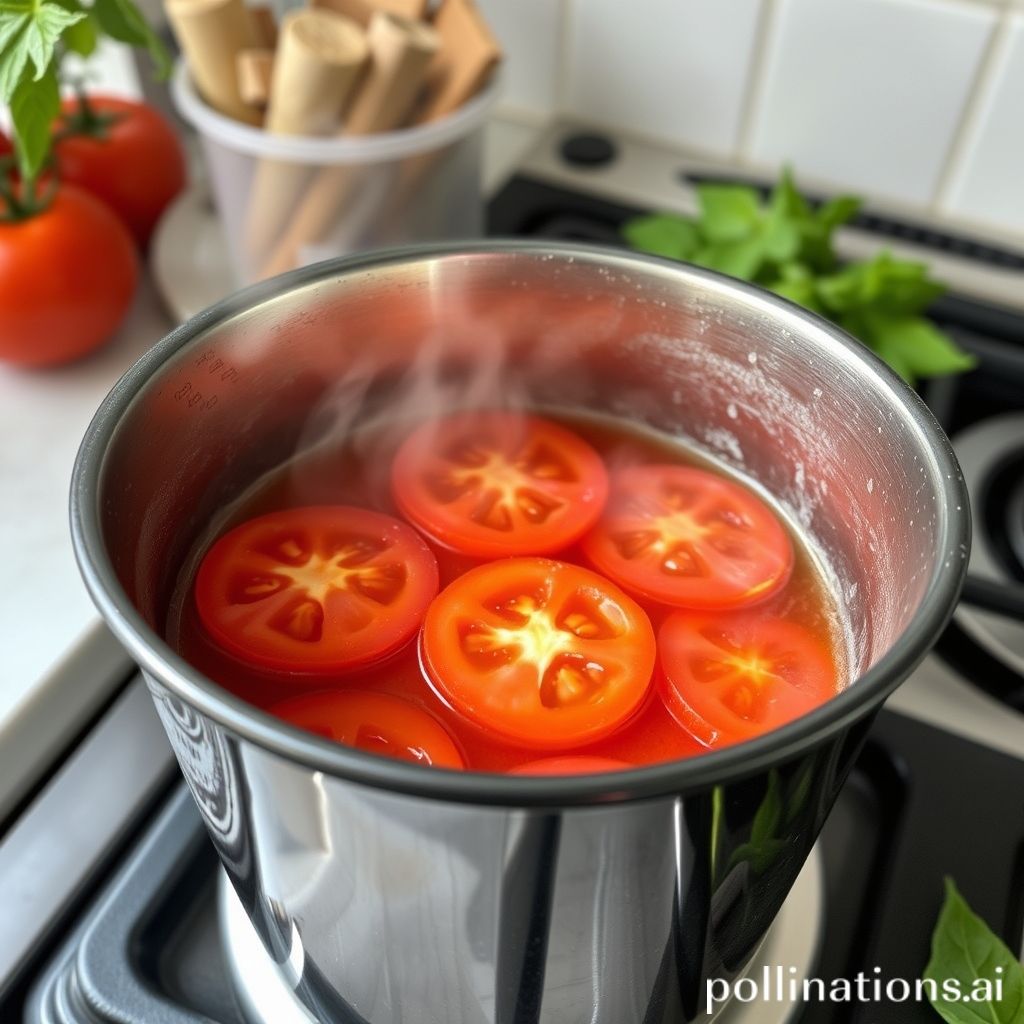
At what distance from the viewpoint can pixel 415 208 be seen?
30.4 inches

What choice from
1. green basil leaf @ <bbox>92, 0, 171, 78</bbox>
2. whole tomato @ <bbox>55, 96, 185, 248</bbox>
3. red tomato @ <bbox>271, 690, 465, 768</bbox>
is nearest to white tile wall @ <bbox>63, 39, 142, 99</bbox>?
whole tomato @ <bbox>55, 96, 185, 248</bbox>

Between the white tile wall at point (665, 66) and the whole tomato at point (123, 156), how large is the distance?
352 mm

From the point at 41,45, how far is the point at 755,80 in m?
0.60

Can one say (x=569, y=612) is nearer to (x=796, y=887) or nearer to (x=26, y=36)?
(x=796, y=887)

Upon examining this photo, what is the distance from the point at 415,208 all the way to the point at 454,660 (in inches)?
15.3

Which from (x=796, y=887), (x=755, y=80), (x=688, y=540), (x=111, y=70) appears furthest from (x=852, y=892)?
(x=111, y=70)

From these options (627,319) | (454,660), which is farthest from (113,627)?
(627,319)

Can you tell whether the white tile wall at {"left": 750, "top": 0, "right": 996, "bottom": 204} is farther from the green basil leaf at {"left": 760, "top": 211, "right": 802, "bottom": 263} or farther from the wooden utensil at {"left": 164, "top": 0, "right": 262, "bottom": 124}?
the wooden utensil at {"left": 164, "top": 0, "right": 262, "bottom": 124}

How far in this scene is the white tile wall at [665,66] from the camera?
0.88m

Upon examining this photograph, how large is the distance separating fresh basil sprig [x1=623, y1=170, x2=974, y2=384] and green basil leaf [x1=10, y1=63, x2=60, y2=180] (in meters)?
0.39

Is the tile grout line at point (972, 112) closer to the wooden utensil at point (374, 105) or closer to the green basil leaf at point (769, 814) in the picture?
the wooden utensil at point (374, 105)

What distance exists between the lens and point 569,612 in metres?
0.53

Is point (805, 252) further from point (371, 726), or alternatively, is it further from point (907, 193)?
point (371, 726)

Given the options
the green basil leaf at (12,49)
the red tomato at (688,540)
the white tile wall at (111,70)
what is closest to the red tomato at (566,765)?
the red tomato at (688,540)
